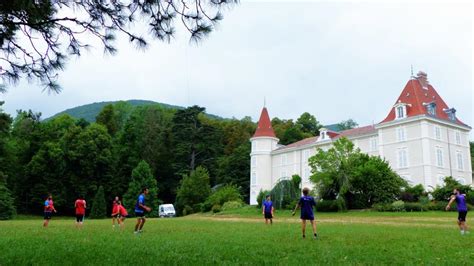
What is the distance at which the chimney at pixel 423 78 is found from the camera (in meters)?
57.2

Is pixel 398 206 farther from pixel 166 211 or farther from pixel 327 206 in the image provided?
pixel 166 211

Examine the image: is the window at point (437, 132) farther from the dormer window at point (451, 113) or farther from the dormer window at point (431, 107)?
the dormer window at point (451, 113)

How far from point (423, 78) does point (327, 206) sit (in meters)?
27.6

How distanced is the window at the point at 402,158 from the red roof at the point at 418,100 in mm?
4420

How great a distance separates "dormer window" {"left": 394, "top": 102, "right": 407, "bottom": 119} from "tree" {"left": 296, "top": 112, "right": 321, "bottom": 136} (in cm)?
3643

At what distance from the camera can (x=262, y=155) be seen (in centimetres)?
7075

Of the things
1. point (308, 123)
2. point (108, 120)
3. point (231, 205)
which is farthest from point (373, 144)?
point (108, 120)

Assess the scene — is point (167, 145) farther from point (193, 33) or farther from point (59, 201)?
point (193, 33)

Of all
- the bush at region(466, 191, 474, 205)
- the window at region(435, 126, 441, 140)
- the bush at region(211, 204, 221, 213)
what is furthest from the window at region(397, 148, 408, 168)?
the bush at region(211, 204, 221, 213)

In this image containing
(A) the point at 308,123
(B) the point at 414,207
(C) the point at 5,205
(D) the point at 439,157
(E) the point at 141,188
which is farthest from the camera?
(A) the point at 308,123

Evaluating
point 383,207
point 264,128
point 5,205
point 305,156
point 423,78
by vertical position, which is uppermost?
point 423,78

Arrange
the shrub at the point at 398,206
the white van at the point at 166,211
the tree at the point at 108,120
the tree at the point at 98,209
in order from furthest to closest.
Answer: the tree at the point at 108,120, the white van at the point at 166,211, the tree at the point at 98,209, the shrub at the point at 398,206

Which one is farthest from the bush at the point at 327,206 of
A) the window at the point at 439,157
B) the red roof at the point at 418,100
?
the red roof at the point at 418,100

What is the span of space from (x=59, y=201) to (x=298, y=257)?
55.1 m
